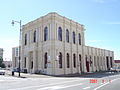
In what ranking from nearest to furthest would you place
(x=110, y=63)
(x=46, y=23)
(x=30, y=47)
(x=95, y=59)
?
(x=46, y=23), (x=30, y=47), (x=95, y=59), (x=110, y=63)

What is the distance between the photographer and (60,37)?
43250 mm

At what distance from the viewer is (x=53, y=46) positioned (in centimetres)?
3981

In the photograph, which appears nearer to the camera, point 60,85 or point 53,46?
point 60,85

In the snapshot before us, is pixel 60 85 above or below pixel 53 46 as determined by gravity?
below

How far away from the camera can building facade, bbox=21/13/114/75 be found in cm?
4044

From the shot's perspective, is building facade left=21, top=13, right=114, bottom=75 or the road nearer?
the road

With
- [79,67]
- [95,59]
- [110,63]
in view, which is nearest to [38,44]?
[79,67]

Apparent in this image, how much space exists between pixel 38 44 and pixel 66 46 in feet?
24.7

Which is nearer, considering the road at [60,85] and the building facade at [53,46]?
the road at [60,85]

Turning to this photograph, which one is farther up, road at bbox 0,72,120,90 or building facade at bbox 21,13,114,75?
building facade at bbox 21,13,114,75

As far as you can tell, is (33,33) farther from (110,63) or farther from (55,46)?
(110,63)

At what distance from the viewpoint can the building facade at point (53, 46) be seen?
4044cm

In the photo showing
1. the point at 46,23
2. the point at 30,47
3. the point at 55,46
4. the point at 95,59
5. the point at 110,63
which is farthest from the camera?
the point at 110,63

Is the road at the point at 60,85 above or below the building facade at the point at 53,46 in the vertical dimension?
below
